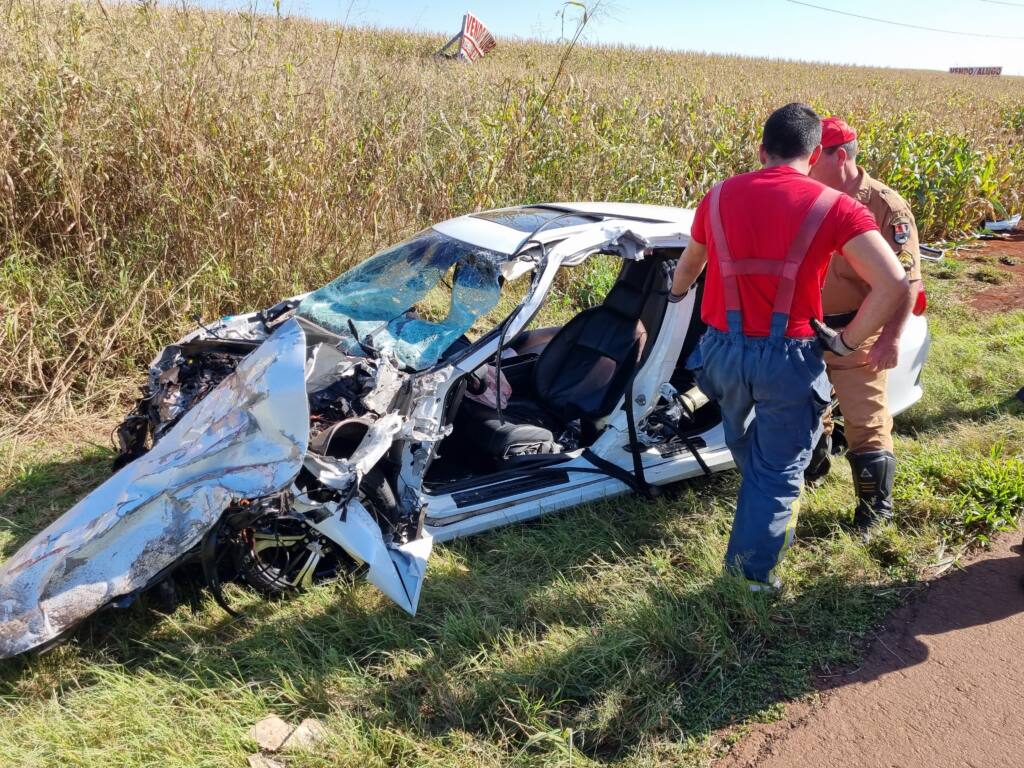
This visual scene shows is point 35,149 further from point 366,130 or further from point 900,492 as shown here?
point 900,492

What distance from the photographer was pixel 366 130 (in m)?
6.59

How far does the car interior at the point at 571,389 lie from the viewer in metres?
4.00

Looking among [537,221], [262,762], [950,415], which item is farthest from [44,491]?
[950,415]

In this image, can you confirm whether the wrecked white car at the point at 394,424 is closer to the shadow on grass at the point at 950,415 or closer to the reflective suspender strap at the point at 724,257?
the shadow on grass at the point at 950,415

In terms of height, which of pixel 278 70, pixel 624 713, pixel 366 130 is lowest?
pixel 624 713

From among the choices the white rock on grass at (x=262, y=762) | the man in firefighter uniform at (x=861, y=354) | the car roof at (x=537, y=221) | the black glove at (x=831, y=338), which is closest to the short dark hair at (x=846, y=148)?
the man in firefighter uniform at (x=861, y=354)

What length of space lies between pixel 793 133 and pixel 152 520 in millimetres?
2828

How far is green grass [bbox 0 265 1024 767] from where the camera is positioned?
8.91 ft

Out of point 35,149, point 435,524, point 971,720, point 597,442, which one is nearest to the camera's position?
point 971,720

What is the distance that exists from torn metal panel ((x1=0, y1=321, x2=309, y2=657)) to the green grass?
33 cm

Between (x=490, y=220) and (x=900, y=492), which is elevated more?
(x=490, y=220)

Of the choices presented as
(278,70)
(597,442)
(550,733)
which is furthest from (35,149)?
(550,733)

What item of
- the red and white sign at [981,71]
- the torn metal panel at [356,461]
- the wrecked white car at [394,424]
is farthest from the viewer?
the red and white sign at [981,71]

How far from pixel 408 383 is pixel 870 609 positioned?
2.25 m
